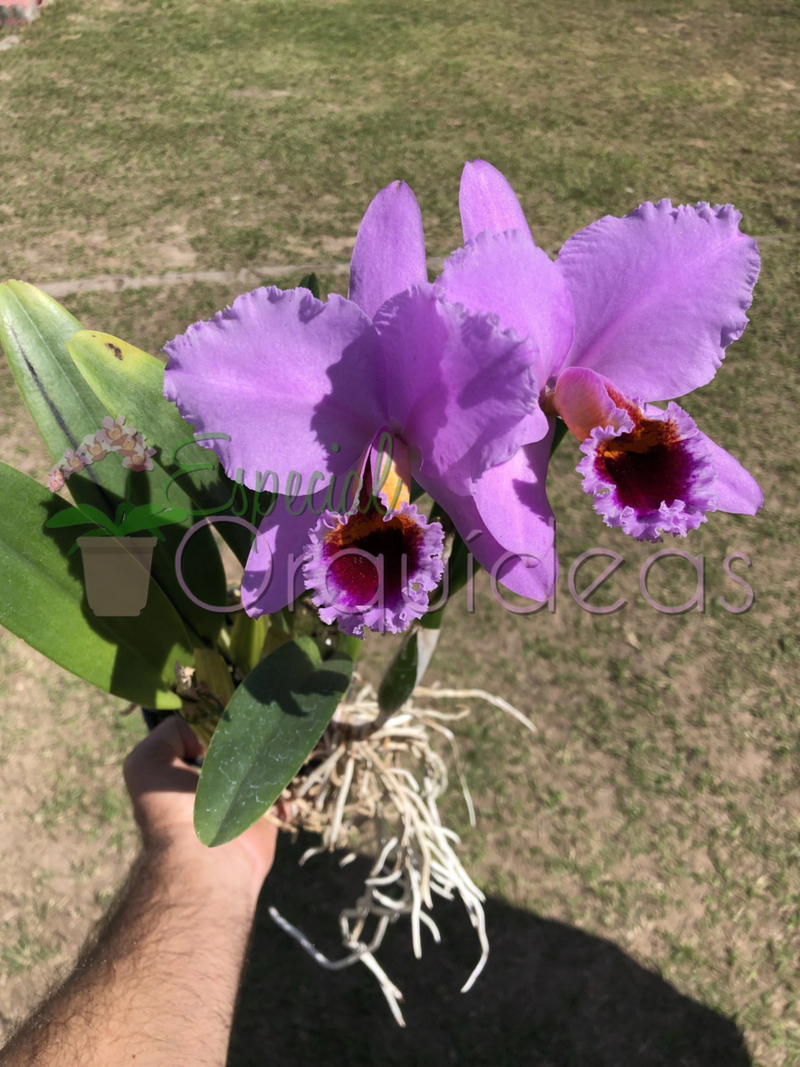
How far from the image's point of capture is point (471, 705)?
1.52 metres

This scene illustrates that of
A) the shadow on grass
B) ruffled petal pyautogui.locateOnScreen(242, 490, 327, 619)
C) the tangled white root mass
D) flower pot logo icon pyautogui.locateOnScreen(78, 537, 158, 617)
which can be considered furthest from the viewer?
the shadow on grass

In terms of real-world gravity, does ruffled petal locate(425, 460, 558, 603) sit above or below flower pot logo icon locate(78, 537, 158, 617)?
above

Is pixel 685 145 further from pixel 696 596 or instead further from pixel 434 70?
pixel 696 596

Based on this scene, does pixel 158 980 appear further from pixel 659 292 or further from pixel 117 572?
pixel 659 292

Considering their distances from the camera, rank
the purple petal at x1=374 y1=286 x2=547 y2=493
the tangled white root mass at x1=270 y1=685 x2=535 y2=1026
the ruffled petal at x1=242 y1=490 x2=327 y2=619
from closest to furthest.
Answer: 1. the purple petal at x1=374 y1=286 x2=547 y2=493
2. the ruffled petal at x1=242 y1=490 x2=327 y2=619
3. the tangled white root mass at x1=270 y1=685 x2=535 y2=1026

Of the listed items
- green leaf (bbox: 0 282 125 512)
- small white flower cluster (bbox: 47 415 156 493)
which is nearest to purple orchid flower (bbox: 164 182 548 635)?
small white flower cluster (bbox: 47 415 156 493)

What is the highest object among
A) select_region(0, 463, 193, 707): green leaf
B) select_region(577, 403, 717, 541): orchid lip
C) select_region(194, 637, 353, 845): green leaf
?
select_region(577, 403, 717, 541): orchid lip

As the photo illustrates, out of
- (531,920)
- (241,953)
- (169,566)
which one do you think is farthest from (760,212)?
(241,953)

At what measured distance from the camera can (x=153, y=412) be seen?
0.74m

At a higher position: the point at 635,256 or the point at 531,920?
the point at 635,256

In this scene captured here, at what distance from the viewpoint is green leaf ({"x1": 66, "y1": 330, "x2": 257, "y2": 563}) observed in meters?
0.71

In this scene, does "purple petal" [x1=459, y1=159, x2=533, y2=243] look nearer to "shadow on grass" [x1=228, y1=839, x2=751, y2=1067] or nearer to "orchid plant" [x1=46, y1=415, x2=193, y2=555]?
"orchid plant" [x1=46, y1=415, x2=193, y2=555]

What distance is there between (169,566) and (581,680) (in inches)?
38.1

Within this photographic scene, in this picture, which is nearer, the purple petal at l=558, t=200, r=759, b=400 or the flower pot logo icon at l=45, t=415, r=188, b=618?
the purple petal at l=558, t=200, r=759, b=400
